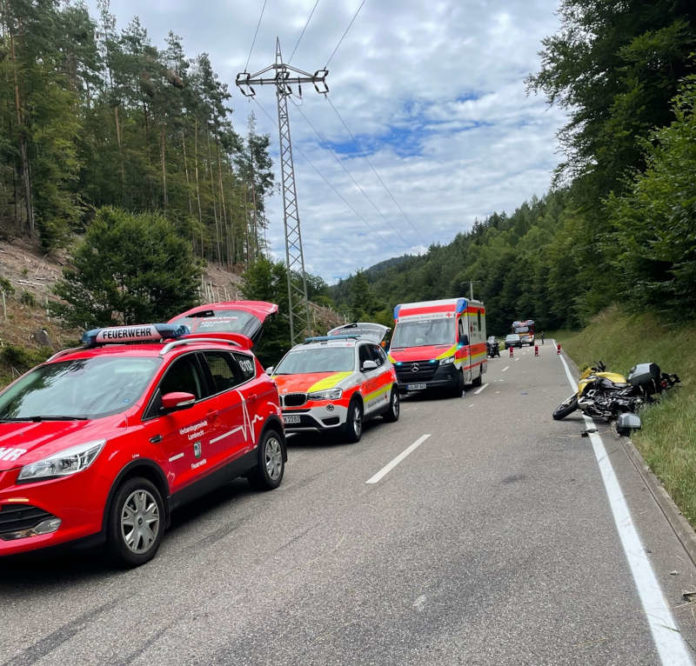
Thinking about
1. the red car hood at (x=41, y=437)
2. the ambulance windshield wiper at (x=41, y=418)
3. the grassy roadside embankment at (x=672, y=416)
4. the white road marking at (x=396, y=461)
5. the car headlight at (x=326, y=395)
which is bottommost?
the white road marking at (x=396, y=461)

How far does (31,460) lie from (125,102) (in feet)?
179

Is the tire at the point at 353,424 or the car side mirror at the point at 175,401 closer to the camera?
the car side mirror at the point at 175,401

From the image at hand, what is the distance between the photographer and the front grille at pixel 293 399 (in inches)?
401

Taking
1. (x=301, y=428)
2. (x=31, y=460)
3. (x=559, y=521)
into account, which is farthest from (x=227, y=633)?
(x=301, y=428)

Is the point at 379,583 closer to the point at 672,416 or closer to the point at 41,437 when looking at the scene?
the point at 41,437

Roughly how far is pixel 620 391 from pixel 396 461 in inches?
173

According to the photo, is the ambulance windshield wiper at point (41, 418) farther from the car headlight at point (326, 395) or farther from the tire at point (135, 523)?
the car headlight at point (326, 395)

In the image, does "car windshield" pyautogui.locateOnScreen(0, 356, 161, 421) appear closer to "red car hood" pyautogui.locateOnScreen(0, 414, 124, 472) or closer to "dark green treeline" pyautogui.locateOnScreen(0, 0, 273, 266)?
"red car hood" pyautogui.locateOnScreen(0, 414, 124, 472)

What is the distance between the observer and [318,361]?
1171cm

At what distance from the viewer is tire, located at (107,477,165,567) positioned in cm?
457

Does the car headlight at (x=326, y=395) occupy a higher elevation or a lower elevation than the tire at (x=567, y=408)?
higher

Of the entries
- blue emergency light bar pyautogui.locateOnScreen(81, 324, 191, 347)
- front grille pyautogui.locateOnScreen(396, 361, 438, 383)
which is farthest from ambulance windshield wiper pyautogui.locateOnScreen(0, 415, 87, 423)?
front grille pyautogui.locateOnScreen(396, 361, 438, 383)

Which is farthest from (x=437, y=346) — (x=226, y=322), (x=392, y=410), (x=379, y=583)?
(x=379, y=583)

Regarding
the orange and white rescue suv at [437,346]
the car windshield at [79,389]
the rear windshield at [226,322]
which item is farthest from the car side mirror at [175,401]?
the orange and white rescue suv at [437,346]
